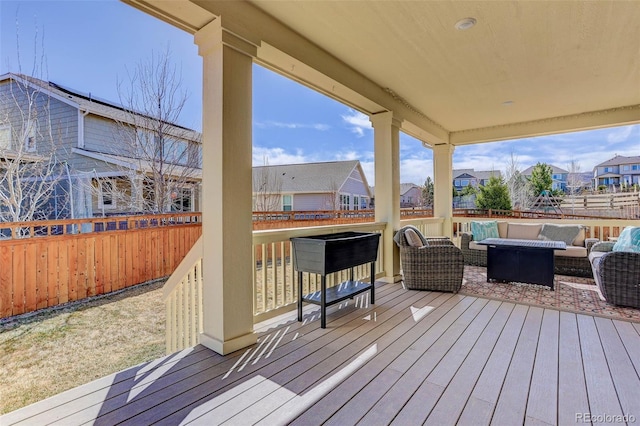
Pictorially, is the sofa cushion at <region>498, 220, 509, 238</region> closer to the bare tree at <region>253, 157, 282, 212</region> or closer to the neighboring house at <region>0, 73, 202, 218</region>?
the bare tree at <region>253, 157, 282, 212</region>

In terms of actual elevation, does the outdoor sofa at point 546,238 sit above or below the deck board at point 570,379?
above

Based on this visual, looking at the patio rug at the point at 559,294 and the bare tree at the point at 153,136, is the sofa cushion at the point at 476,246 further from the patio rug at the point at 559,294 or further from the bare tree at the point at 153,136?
the bare tree at the point at 153,136

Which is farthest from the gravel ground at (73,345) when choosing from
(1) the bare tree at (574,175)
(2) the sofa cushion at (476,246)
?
(1) the bare tree at (574,175)

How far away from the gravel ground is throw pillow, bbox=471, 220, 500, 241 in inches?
228

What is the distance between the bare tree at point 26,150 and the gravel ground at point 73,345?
1290 millimetres

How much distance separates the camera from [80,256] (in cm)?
444

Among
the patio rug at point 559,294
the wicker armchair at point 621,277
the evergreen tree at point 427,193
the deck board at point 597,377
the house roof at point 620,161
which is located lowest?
the patio rug at point 559,294

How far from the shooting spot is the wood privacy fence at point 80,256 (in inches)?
149

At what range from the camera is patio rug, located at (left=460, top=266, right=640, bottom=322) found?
11.1ft

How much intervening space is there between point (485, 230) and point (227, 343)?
5.54 m

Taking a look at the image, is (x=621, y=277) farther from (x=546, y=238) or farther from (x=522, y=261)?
(x=546, y=238)

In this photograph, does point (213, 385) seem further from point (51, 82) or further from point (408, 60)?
point (51, 82)

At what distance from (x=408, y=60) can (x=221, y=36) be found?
2134 mm

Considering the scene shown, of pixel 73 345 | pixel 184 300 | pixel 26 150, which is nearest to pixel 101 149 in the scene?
pixel 26 150
